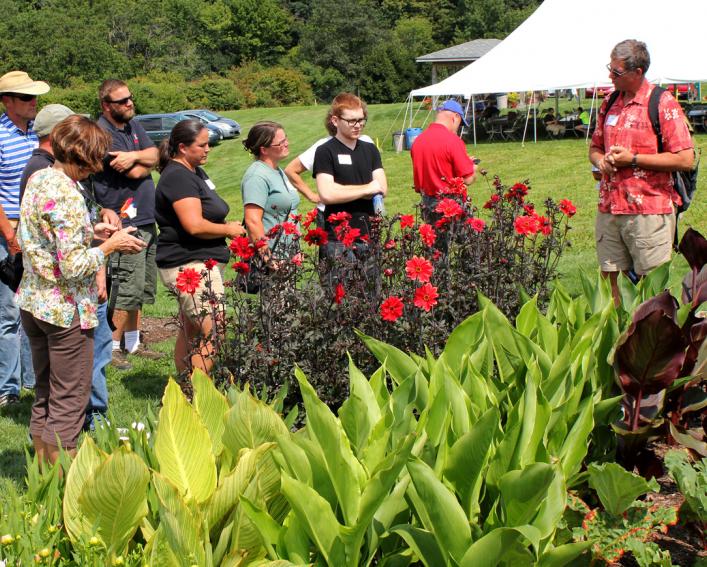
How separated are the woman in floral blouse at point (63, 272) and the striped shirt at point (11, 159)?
5.70ft

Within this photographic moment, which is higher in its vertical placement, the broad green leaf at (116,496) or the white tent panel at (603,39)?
the white tent panel at (603,39)

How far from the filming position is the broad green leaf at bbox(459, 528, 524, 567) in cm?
210

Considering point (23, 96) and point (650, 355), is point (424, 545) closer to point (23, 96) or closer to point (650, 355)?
point (650, 355)

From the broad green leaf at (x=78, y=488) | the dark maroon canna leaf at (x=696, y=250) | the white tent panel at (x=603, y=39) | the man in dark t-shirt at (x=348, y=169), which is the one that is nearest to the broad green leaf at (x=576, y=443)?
the broad green leaf at (x=78, y=488)

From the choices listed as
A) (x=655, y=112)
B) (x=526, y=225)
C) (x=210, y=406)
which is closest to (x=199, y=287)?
(x=526, y=225)

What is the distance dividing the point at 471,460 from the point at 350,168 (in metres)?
3.45

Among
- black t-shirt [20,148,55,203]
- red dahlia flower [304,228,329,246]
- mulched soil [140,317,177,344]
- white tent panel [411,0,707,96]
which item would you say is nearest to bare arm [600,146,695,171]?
red dahlia flower [304,228,329,246]

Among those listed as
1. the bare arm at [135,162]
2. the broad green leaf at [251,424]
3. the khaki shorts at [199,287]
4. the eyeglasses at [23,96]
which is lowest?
the khaki shorts at [199,287]

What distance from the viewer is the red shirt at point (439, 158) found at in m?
6.43

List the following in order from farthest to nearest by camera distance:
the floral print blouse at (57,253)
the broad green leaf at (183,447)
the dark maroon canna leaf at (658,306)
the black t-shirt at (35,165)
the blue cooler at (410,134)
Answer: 1. the blue cooler at (410,134)
2. the black t-shirt at (35,165)
3. the floral print blouse at (57,253)
4. the dark maroon canna leaf at (658,306)
5. the broad green leaf at (183,447)

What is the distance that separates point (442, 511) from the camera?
7.21 ft

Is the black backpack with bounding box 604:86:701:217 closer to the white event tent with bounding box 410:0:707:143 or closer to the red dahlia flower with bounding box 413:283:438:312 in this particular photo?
the red dahlia flower with bounding box 413:283:438:312

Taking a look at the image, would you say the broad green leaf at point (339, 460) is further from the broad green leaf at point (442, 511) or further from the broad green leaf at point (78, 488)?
the broad green leaf at point (78, 488)

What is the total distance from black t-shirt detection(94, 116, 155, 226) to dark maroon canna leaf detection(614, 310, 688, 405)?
399 centimetres
